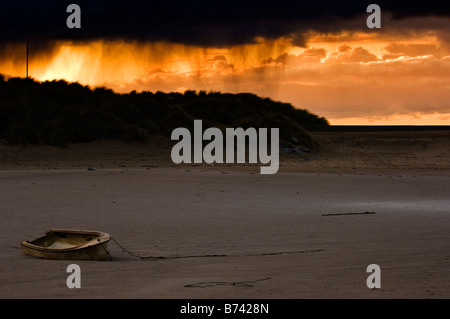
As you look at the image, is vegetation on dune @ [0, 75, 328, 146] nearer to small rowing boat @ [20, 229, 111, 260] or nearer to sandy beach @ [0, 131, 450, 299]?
sandy beach @ [0, 131, 450, 299]

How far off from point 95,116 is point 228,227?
74.6 ft

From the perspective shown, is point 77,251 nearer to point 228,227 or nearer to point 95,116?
point 228,227

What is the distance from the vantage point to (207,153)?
3197cm

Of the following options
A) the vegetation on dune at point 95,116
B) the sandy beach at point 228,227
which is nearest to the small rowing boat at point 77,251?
the sandy beach at point 228,227

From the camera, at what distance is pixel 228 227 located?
44.8 ft

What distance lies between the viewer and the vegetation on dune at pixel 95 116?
3231cm

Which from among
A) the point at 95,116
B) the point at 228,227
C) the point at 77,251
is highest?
the point at 95,116

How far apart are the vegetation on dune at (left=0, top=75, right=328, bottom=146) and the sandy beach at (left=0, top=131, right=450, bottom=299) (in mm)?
2948

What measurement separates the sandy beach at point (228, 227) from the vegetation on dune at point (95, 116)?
2948 millimetres

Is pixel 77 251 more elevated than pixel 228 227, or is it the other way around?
pixel 228 227

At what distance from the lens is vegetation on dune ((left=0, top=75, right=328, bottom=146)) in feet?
106

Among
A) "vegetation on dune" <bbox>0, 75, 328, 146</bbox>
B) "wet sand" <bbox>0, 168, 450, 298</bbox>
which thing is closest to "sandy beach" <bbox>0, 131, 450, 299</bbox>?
"wet sand" <bbox>0, 168, 450, 298</bbox>

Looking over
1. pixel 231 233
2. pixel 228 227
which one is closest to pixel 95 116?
pixel 228 227
